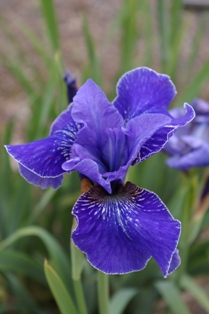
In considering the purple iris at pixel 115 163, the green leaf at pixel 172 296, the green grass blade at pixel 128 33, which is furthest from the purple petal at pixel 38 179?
the green grass blade at pixel 128 33

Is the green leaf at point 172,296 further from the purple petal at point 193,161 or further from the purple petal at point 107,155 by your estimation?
the purple petal at point 107,155

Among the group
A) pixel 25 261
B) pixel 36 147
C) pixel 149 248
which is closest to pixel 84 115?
pixel 36 147

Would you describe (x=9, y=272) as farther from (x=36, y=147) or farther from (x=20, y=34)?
(x=20, y=34)

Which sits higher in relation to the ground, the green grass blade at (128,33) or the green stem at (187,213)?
the green grass blade at (128,33)

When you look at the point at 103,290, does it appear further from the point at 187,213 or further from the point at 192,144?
the point at 192,144

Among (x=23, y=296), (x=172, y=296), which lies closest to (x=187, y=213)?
(x=172, y=296)
